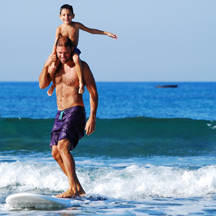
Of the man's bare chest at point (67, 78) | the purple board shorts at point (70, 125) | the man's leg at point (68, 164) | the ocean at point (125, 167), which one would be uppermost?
the man's bare chest at point (67, 78)

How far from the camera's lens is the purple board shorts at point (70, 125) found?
555 cm

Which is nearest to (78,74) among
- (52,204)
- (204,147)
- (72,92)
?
(72,92)

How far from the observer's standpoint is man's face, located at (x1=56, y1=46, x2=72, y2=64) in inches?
218

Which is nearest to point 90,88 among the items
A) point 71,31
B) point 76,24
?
point 71,31

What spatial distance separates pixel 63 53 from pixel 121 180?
258cm

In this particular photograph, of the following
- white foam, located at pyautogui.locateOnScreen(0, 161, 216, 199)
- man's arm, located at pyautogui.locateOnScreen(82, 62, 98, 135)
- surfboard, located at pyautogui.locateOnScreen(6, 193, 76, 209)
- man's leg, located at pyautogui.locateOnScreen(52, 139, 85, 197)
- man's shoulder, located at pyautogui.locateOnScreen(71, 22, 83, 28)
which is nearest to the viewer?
surfboard, located at pyautogui.locateOnScreen(6, 193, 76, 209)

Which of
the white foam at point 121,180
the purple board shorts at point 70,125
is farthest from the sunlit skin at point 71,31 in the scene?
→ the white foam at point 121,180

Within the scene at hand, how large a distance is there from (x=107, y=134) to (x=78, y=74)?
8457 millimetres

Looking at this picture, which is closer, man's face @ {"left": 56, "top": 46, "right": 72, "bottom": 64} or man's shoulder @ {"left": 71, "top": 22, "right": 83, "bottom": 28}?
man's face @ {"left": 56, "top": 46, "right": 72, "bottom": 64}

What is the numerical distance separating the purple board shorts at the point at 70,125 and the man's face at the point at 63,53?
64 centimetres

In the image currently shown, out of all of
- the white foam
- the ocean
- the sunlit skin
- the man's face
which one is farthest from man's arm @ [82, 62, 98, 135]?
the white foam

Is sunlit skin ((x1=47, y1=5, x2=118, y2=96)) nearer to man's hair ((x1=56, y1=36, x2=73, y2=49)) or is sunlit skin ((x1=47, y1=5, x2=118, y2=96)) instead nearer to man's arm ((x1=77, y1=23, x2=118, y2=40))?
man's arm ((x1=77, y1=23, x2=118, y2=40))

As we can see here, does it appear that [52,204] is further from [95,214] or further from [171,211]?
[171,211]

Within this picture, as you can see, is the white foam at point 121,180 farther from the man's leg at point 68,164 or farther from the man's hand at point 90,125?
the man's hand at point 90,125
